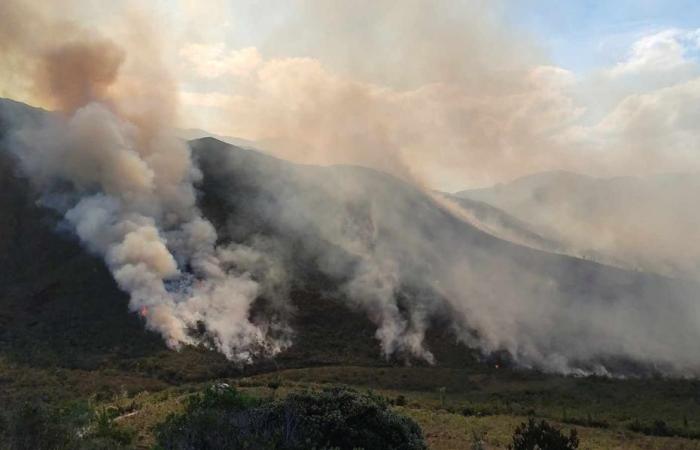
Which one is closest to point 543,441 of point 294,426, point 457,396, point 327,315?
point 294,426

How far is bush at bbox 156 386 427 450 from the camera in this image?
19.4 meters

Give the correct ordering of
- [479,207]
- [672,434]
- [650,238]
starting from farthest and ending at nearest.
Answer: [479,207] < [650,238] < [672,434]

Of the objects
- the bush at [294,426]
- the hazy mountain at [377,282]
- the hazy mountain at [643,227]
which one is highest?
the hazy mountain at [643,227]

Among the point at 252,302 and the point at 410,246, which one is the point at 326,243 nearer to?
the point at 410,246

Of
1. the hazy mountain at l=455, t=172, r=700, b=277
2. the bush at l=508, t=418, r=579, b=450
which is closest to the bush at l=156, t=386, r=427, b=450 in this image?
the bush at l=508, t=418, r=579, b=450

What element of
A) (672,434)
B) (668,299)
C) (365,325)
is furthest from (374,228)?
(672,434)

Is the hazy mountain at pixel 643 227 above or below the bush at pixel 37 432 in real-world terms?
above

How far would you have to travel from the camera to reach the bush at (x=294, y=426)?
63.6ft

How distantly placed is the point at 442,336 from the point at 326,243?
26806mm

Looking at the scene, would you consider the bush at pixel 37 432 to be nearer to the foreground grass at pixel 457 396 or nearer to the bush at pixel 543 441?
the foreground grass at pixel 457 396

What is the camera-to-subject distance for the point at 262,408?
23.6 metres

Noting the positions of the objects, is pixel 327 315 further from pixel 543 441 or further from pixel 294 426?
pixel 294 426

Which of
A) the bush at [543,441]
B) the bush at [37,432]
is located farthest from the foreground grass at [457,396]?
the bush at [37,432]

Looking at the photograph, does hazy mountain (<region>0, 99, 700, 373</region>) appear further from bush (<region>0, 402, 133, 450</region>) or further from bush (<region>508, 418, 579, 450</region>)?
bush (<region>0, 402, 133, 450</region>)
